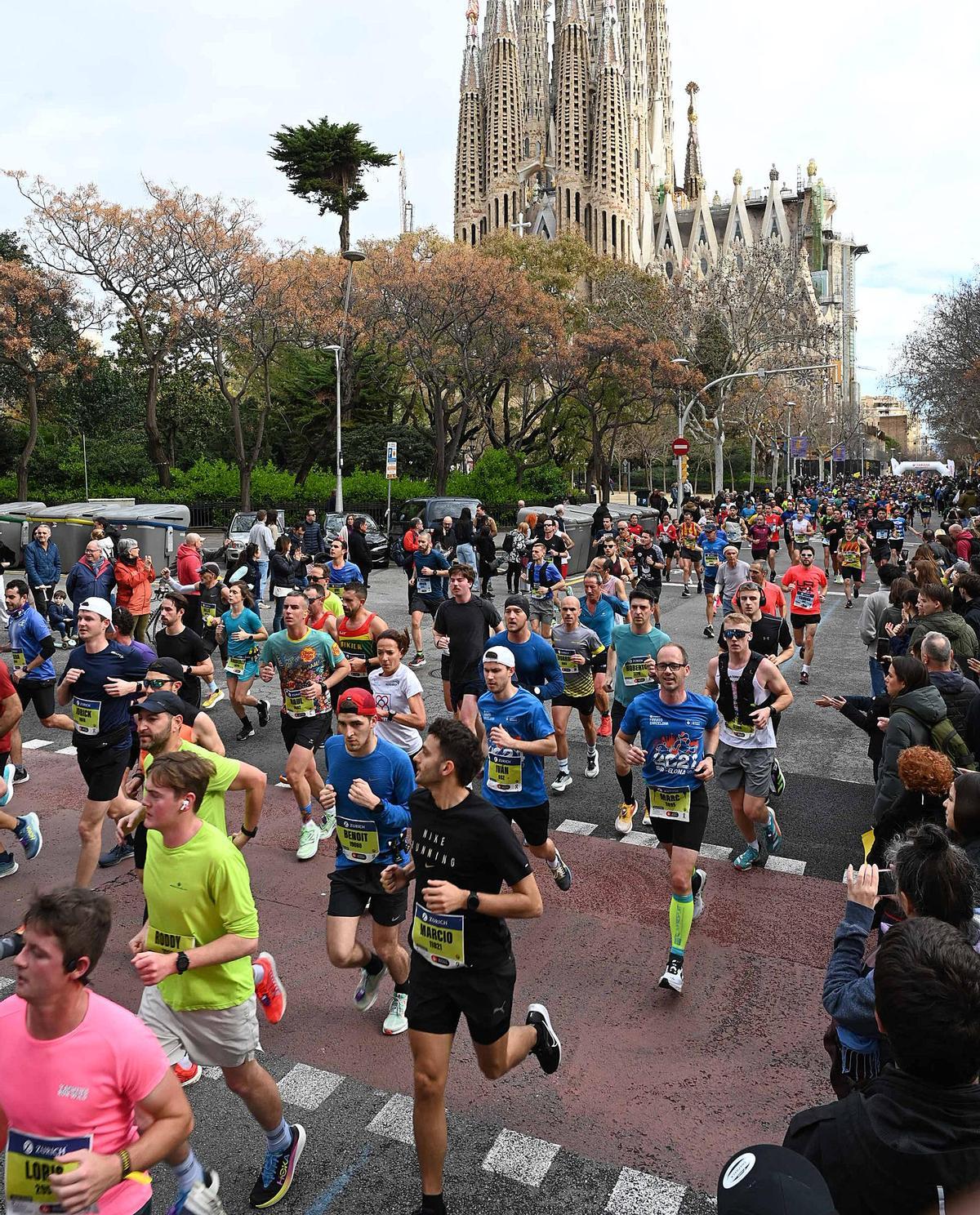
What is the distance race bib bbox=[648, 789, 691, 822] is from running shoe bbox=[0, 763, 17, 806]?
4.24m

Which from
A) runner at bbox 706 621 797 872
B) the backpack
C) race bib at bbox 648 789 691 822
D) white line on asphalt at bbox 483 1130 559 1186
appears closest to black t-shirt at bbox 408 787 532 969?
white line on asphalt at bbox 483 1130 559 1186

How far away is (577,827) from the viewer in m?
7.67

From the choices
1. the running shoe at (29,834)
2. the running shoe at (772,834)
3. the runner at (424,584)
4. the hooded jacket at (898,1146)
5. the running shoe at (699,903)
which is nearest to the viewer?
the hooded jacket at (898,1146)

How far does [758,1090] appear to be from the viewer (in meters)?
4.26

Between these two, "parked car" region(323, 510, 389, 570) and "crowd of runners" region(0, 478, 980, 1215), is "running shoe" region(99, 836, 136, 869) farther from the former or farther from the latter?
"parked car" region(323, 510, 389, 570)

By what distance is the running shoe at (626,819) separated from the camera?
7.49 metres

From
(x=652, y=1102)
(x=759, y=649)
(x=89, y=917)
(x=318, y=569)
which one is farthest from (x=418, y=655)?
(x=89, y=917)

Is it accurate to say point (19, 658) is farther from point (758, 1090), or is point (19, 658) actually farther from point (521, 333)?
point (521, 333)

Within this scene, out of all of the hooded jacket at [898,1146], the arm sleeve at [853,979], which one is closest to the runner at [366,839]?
the arm sleeve at [853,979]

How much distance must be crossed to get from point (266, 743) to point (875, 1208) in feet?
28.7

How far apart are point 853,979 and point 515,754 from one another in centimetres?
290

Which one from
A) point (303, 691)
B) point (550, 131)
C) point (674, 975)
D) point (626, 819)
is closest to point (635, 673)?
point (626, 819)

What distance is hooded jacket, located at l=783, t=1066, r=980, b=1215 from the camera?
1.82m

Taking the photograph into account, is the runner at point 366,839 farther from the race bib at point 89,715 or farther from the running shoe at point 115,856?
the running shoe at point 115,856
